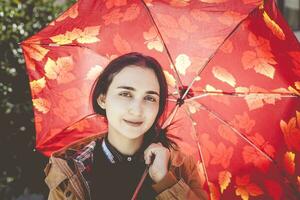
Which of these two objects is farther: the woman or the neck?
the neck

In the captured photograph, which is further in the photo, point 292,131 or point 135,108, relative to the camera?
point 292,131

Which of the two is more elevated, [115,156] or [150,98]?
[150,98]

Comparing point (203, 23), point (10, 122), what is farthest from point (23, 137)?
point (203, 23)

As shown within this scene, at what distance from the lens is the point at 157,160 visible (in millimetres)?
2373

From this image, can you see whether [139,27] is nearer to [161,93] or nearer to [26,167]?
[161,93]

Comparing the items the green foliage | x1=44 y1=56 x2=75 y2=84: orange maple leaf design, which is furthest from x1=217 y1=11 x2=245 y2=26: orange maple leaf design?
the green foliage

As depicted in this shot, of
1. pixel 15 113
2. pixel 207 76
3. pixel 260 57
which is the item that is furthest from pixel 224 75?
pixel 15 113

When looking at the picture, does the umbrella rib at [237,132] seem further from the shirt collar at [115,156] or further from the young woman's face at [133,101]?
the shirt collar at [115,156]

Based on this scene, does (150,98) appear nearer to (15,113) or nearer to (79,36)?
(79,36)

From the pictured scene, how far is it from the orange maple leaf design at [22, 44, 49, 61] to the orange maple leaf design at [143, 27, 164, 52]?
26.0 inches

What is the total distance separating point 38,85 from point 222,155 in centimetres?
123

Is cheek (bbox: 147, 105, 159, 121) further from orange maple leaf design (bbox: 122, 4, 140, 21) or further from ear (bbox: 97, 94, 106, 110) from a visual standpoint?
orange maple leaf design (bbox: 122, 4, 140, 21)

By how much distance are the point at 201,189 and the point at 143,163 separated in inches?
14.9

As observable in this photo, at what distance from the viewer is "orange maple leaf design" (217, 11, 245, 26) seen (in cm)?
240
